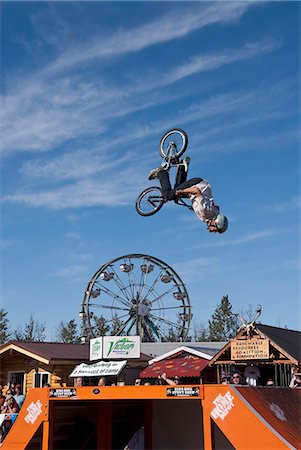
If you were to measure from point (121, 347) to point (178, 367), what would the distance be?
2325mm

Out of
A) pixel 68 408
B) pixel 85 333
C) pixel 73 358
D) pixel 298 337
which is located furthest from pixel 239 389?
pixel 85 333

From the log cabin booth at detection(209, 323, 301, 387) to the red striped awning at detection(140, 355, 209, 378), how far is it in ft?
3.53

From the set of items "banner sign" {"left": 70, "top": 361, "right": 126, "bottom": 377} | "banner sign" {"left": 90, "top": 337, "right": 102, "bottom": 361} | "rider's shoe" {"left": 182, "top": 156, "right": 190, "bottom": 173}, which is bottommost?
"banner sign" {"left": 70, "top": 361, "right": 126, "bottom": 377}

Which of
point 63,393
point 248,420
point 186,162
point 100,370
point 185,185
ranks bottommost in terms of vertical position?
point 248,420

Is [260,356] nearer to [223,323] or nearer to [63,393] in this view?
[63,393]

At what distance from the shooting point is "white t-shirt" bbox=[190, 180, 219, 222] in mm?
10344

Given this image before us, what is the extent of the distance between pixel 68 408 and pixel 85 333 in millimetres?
20341

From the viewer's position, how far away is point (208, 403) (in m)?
6.63

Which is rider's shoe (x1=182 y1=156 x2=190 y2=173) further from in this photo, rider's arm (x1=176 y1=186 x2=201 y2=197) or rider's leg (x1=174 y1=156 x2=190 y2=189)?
Answer: rider's arm (x1=176 y1=186 x2=201 y2=197)

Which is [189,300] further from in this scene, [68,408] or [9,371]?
[68,408]

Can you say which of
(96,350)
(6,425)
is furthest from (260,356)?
(6,425)

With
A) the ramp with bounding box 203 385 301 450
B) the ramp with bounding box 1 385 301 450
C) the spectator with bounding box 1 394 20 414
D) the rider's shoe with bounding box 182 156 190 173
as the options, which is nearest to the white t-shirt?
the rider's shoe with bounding box 182 156 190 173

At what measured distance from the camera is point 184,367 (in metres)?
19.6

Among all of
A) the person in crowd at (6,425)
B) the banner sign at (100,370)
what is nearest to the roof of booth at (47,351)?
the banner sign at (100,370)
